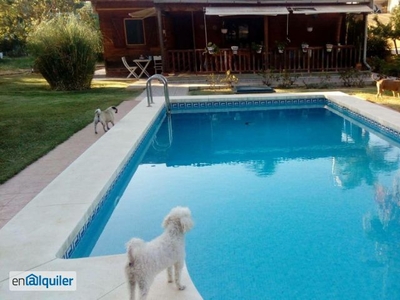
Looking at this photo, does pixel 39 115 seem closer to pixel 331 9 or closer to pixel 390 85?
pixel 390 85

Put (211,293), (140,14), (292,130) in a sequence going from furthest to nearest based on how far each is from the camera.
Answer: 1. (140,14)
2. (292,130)
3. (211,293)

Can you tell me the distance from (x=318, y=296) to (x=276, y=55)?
12396 millimetres

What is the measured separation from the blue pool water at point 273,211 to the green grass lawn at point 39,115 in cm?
157

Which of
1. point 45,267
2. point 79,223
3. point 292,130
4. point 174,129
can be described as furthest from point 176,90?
point 45,267

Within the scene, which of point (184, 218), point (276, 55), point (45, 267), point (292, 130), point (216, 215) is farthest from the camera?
point (276, 55)

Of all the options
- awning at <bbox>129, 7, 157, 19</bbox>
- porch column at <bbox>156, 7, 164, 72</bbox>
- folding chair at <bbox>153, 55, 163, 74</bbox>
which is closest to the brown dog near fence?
porch column at <bbox>156, 7, 164, 72</bbox>

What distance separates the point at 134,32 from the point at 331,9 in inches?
334

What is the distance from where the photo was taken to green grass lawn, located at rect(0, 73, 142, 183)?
5879 millimetres

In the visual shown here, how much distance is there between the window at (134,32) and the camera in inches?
663

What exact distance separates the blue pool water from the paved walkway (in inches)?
32.8

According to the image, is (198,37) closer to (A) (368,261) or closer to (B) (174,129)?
(B) (174,129)

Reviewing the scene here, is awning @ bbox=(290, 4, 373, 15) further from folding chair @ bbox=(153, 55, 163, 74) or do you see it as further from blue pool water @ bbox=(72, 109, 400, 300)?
blue pool water @ bbox=(72, 109, 400, 300)

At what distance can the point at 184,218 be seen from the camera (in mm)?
2414

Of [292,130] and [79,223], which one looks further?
[292,130]
